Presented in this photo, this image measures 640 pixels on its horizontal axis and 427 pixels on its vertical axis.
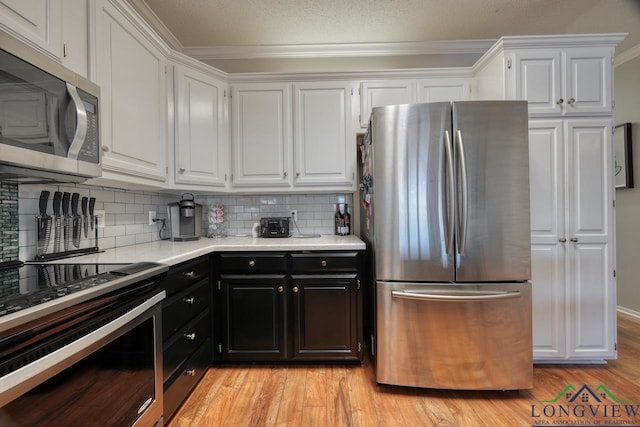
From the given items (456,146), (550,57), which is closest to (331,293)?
(456,146)

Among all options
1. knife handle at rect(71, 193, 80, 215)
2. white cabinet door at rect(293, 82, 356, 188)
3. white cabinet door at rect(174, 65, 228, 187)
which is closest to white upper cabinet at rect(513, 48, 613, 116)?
white cabinet door at rect(293, 82, 356, 188)

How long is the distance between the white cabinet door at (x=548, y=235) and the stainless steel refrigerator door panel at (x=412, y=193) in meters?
0.78

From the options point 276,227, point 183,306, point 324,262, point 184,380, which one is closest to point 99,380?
point 183,306

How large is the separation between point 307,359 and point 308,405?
339 millimetres

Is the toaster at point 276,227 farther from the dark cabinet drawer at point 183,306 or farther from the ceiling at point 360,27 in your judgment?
the ceiling at point 360,27

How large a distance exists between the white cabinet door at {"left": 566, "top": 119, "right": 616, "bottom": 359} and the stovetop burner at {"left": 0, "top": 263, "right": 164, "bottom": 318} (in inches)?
102

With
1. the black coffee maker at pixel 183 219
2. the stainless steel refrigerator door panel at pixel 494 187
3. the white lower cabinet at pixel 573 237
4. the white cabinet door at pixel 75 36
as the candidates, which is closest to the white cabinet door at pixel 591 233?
the white lower cabinet at pixel 573 237

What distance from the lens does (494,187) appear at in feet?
5.47

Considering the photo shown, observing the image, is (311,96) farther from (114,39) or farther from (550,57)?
(550,57)

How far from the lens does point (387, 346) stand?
1735 mm

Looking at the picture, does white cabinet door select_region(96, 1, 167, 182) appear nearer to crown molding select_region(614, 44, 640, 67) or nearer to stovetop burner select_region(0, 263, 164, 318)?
stovetop burner select_region(0, 263, 164, 318)

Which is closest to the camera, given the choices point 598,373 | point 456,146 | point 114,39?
point 114,39

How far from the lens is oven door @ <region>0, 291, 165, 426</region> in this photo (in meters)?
0.72

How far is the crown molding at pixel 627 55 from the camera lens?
2.77 meters
